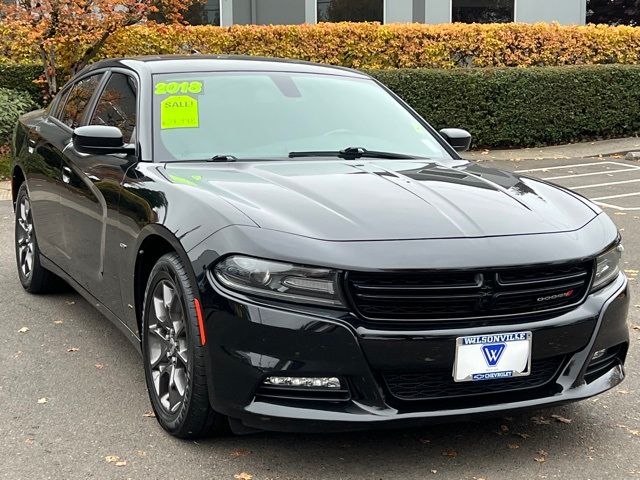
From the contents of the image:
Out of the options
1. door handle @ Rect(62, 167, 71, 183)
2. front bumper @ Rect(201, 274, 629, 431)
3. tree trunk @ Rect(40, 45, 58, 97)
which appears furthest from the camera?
tree trunk @ Rect(40, 45, 58, 97)

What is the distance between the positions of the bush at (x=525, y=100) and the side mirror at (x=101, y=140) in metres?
10.2

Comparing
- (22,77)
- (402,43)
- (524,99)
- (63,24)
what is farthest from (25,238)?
(524,99)

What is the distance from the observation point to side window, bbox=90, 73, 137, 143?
15.2 ft

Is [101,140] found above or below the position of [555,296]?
above

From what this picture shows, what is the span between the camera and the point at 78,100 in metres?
5.62

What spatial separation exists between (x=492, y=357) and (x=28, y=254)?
12.9 feet

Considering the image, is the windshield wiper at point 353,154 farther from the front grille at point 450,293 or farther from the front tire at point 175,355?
the front grille at point 450,293

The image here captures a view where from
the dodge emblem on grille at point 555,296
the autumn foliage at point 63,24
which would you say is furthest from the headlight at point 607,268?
the autumn foliage at point 63,24

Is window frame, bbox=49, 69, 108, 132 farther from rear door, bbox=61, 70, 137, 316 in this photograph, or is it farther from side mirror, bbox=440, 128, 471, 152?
side mirror, bbox=440, 128, 471, 152

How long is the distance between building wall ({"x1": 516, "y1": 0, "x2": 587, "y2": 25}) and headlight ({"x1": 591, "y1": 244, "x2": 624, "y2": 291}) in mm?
16277

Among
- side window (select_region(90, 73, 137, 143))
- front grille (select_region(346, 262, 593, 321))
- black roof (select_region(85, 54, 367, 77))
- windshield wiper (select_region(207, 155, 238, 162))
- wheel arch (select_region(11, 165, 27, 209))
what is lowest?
wheel arch (select_region(11, 165, 27, 209))

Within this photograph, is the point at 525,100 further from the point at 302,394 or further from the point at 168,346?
the point at 302,394

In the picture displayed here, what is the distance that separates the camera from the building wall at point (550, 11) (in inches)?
751

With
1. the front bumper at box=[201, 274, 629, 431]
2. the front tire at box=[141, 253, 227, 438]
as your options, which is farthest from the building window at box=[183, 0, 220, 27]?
the front bumper at box=[201, 274, 629, 431]
